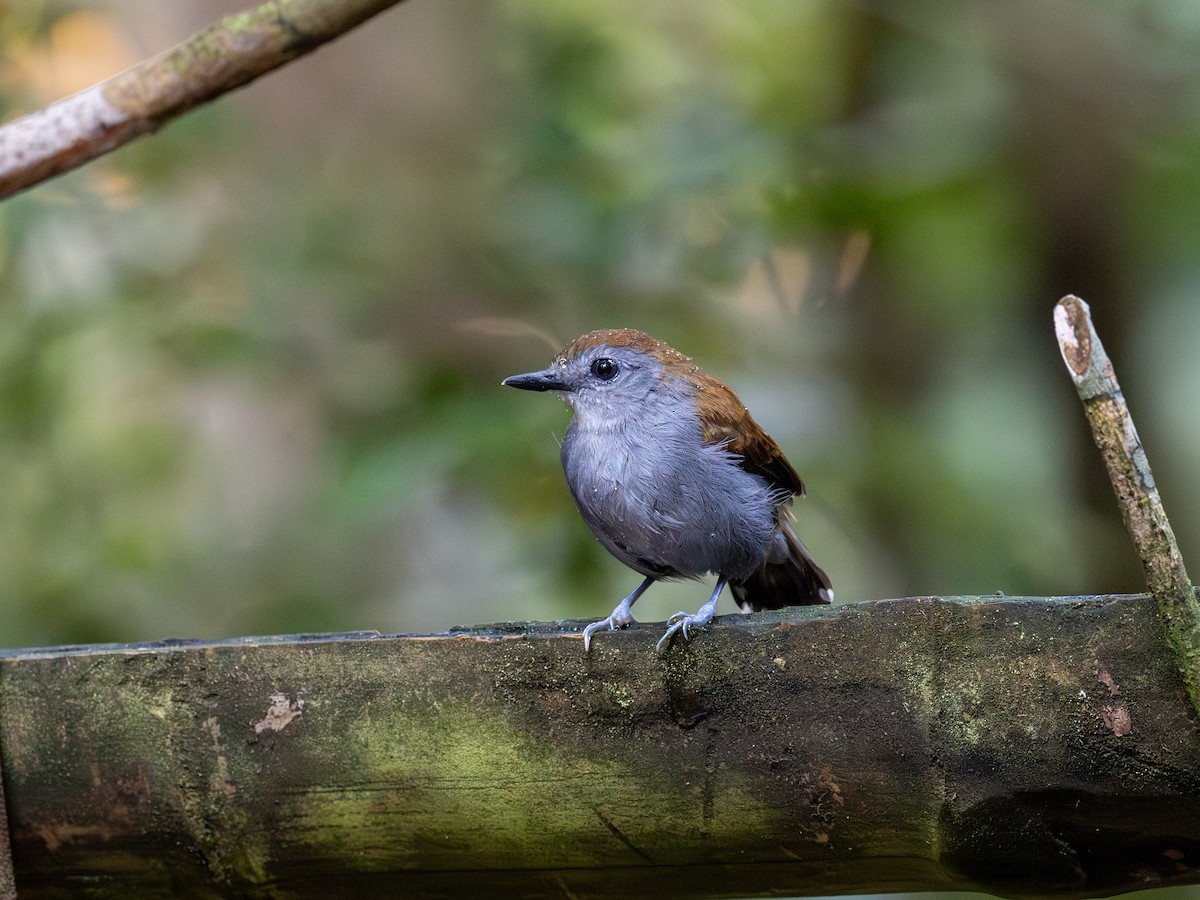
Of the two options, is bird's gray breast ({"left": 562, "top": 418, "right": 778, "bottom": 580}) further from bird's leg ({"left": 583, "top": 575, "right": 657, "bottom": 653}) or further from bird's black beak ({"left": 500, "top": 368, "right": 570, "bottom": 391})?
bird's black beak ({"left": 500, "top": 368, "right": 570, "bottom": 391})

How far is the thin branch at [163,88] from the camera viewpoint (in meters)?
2.37

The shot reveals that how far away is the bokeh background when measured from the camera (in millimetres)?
3818

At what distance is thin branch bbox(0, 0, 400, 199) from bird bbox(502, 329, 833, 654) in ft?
3.19

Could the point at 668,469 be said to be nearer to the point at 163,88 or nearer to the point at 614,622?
the point at 614,622

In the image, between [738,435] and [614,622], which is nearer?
[614,622]

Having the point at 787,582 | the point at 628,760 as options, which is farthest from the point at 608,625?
the point at 787,582

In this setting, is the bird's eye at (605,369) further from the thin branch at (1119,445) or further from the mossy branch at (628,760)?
the thin branch at (1119,445)

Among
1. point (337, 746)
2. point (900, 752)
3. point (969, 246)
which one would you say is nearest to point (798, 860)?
point (900, 752)

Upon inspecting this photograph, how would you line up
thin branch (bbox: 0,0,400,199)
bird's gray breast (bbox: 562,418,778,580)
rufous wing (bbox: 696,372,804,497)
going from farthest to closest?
rufous wing (bbox: 696,372,804,497) → bird's gray breast (bbox: 562,418,778,580) → thin branch (bbox: 0,0,400,199)

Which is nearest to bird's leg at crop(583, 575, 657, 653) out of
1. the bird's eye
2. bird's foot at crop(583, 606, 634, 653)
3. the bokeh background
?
bird's foot at crop(583, 606, 634, 653)

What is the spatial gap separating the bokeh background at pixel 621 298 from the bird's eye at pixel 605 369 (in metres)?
0.53

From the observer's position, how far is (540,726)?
185 centimetres

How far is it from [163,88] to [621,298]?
1756 millimetres

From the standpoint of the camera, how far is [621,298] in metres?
3.94
